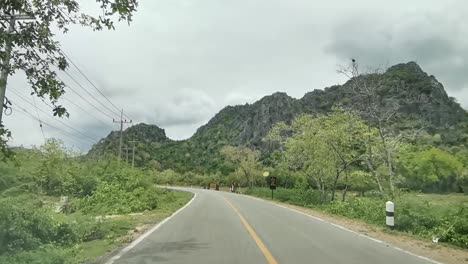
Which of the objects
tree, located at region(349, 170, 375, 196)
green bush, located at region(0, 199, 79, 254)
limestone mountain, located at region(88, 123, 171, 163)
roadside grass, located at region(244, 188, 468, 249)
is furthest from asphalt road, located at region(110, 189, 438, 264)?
limestone mountain, located at region(88, 123, 171, 163)

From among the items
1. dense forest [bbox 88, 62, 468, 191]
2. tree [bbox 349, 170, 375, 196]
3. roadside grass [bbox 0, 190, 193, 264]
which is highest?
dense forest [bbox 88, 62, 468, 191]

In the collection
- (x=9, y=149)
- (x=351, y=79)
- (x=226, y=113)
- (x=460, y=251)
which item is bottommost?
(x=460, y=251)

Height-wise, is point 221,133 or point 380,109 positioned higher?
point 221,133

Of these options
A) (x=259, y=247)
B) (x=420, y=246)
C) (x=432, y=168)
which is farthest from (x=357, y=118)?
(x=432, y=168)

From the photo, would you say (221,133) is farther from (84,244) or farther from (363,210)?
(84,244)

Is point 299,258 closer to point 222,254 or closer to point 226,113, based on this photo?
point 222,254

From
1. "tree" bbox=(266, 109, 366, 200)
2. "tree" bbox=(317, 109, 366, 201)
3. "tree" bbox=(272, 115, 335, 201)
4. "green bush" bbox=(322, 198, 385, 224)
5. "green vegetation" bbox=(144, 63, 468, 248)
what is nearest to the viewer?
"green vegetation" bbox=(144, 63, 468, 248)

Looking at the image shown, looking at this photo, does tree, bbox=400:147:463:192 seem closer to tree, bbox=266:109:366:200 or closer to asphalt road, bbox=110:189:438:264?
tree, bbox=266:109:366:200

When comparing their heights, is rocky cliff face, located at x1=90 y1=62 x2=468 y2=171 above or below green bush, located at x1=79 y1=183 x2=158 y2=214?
above

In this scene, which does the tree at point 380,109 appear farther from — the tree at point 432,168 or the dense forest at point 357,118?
the tree at point 432,168

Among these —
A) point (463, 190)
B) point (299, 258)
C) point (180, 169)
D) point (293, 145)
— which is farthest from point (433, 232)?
point (180, 169)

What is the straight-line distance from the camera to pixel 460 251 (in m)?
13.0

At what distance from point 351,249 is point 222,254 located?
3490mm

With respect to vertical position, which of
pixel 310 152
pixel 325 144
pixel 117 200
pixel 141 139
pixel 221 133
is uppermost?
pixel 221 133
